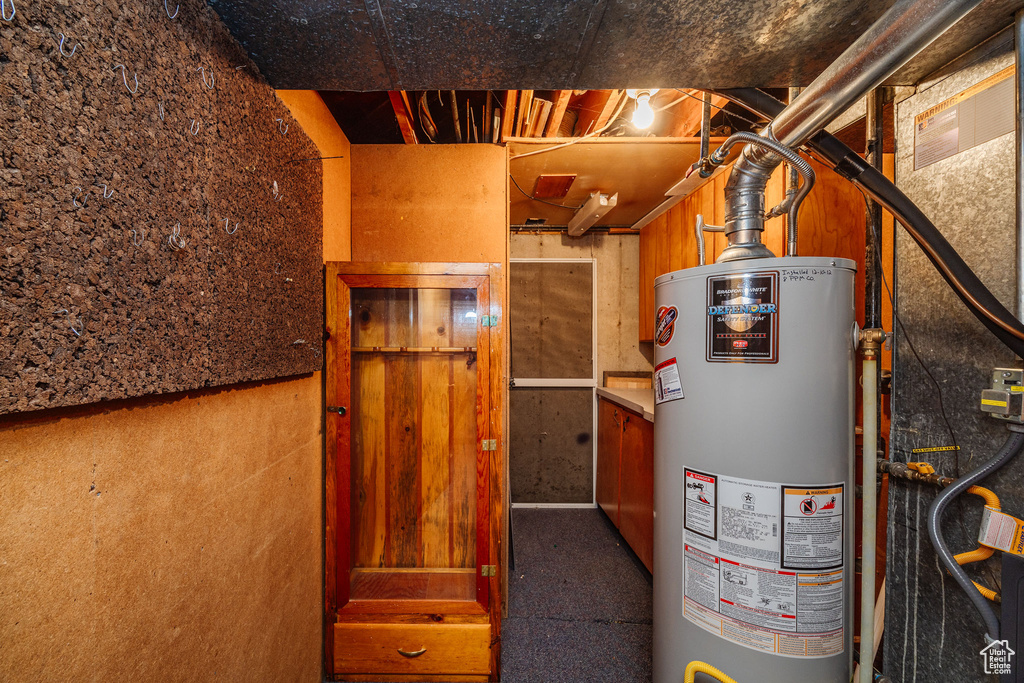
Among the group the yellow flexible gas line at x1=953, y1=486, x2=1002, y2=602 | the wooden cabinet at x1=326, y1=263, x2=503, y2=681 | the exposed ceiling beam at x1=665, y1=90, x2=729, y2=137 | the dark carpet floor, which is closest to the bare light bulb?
the exposed ceiling beam at x1=665, y1=90, x2=729, y2=137

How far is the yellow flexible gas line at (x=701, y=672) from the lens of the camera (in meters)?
0.99

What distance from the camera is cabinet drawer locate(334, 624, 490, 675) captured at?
147 cm

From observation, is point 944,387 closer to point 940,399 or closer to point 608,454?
point 940,399

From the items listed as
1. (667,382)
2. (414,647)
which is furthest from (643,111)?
(414,647)

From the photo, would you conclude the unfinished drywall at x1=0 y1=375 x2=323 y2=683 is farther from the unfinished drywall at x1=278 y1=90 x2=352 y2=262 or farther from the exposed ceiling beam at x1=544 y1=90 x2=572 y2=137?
the exposed ceiling beam at x1=544 y1=90 x2=572 y2=137

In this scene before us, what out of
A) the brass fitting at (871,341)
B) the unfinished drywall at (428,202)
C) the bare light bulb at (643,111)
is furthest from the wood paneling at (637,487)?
the bare light bulb at (643,111)

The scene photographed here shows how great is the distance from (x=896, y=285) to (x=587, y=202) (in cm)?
169

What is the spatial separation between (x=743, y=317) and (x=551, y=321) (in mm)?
2235

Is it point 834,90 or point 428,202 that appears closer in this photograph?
point 834,90

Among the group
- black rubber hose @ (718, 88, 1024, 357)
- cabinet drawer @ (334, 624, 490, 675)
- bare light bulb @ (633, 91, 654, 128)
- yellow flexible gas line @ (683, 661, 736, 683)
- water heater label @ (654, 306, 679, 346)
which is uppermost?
bare light bulb @ (633, 91, 654, 128)

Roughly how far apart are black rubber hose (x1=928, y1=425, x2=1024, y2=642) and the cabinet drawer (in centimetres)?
145

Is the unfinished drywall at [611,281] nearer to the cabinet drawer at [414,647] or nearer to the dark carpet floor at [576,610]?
the dark carpet floor at [576,610]

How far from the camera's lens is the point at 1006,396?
2.95ft

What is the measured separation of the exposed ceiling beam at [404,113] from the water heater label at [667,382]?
4.66ft
